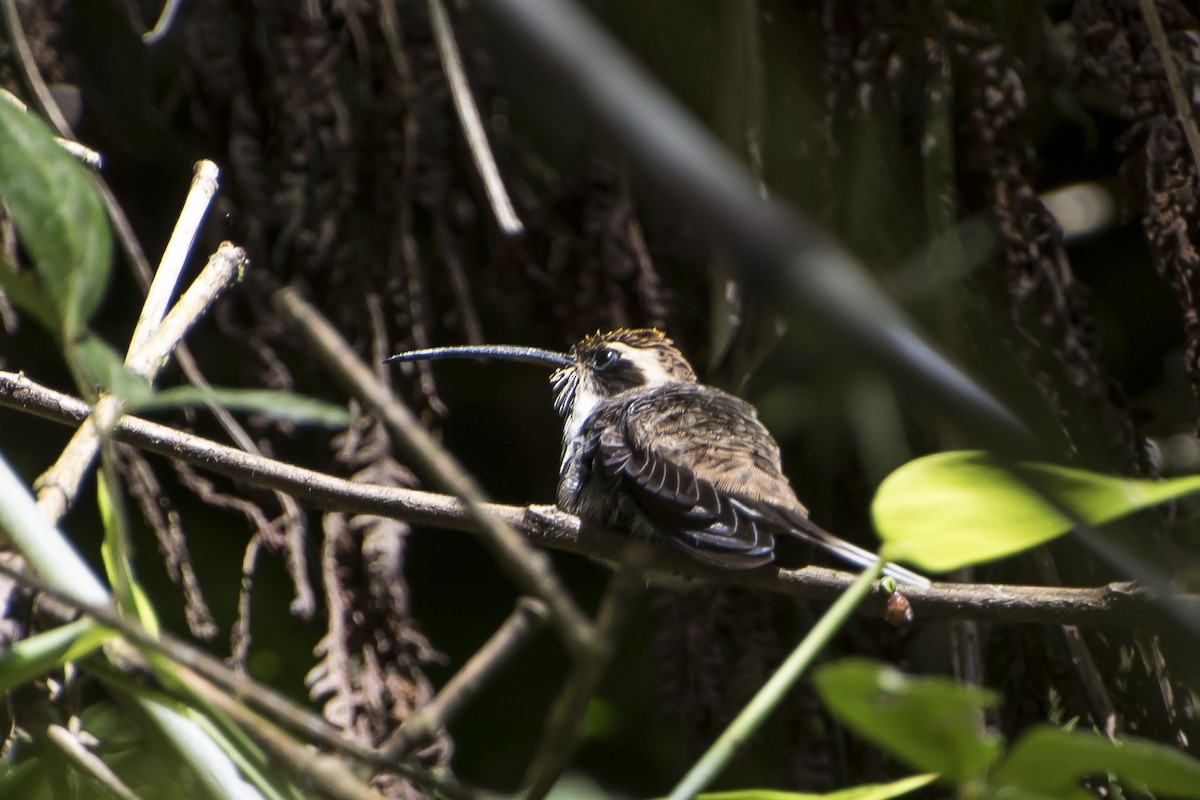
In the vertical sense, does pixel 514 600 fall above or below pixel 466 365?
below

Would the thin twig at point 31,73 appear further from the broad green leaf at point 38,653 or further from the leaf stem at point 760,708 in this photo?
the leaf stem at point 760,708

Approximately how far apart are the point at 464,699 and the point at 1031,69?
8.57ft

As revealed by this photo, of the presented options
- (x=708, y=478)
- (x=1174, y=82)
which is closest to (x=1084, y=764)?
(x=708, y=478)

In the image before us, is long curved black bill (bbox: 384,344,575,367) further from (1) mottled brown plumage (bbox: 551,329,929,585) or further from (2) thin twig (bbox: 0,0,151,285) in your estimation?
(2) thin twig (bbox: 0,0,151,285)

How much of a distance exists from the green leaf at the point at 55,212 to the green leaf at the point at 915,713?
1.81 feet

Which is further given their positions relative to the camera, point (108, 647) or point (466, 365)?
point (466, 365)

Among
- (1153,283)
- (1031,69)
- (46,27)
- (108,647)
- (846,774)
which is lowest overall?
(846,774)

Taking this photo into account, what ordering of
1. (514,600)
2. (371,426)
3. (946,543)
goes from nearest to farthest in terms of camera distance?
1. (946,543)
2. (371,426)
3. (514,600)

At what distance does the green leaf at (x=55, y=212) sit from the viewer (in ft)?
2.92

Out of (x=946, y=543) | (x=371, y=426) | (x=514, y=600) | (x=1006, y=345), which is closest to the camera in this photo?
(x=946, y=543)

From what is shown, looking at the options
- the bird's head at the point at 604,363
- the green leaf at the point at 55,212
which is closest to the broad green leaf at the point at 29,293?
the green leaf at the point at 55,212

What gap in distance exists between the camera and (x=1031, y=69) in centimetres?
294

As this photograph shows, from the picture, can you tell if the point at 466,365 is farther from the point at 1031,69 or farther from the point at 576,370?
the point at 1031,69

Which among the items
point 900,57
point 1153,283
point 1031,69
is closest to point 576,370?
point 900,57
